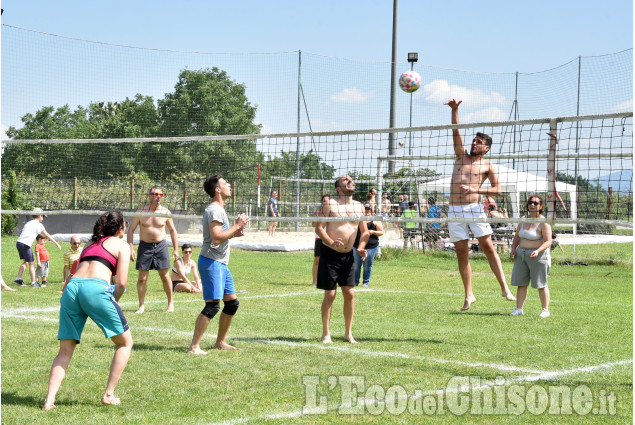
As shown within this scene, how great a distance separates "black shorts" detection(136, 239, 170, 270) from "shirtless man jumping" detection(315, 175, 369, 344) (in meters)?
3.49

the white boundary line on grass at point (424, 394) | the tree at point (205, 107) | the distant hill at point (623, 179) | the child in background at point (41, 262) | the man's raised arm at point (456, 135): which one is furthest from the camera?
the tree at point (205, 107)

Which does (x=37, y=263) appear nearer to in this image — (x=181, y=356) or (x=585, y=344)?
(x=181, y=356)

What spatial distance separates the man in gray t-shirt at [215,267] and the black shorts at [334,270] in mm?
1168

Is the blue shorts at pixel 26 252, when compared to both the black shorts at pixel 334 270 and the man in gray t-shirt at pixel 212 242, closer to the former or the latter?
the man in gray t-shirt at pixel 212 242

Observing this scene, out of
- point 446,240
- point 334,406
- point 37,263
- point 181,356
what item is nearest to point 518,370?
point 334,406

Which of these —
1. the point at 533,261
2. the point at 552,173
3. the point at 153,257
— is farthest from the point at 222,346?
the point at 533,261

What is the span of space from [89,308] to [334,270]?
365 cm

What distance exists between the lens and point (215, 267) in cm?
862

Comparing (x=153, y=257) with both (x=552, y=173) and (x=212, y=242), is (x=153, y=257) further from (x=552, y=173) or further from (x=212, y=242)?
(x=552, y=173)

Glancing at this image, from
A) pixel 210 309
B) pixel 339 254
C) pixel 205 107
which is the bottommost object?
pixel 210 309

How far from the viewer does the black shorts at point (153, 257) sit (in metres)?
11.9

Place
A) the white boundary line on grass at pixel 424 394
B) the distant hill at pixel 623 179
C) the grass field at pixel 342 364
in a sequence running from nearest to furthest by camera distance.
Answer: the white boundary line on grass at pixel 424 394 → the grass field at pixel 342 364 → the distant hill at pixel 623 179

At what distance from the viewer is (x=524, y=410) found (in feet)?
20.4

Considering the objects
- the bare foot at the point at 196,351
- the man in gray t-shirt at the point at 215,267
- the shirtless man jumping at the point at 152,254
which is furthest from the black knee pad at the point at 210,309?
the shirtless man jumping at the point at 152,254
